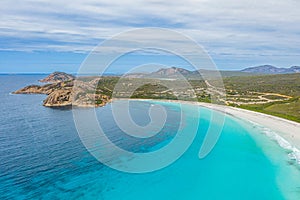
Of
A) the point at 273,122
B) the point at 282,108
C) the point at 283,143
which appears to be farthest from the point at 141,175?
the point at 282,108

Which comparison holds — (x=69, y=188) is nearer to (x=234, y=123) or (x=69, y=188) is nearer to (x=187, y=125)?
(x=187, y=125)

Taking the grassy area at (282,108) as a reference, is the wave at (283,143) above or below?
below

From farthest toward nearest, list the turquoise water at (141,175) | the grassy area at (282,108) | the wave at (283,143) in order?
the grassy area at (282,108) → the wave at (283,143) → the turquoise water at (141,175)

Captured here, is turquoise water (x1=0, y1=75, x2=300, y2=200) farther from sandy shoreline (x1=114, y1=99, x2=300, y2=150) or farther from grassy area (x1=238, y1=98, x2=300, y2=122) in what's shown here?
grassy area (x1=238, y1=98, x2=300, y2=122)

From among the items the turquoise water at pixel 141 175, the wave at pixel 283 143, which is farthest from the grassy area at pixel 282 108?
the turquoise water at pixel 141 175

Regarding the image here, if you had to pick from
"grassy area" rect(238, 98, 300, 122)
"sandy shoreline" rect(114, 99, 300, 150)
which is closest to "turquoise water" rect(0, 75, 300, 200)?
"sandy shoreline" rect(114, 99, 300, 150)

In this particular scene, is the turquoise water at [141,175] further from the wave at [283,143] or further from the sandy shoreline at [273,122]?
the sandy shoreline at [273,122]

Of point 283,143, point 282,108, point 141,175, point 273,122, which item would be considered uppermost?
point 282,108

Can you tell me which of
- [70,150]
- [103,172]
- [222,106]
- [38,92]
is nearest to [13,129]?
[70,150]

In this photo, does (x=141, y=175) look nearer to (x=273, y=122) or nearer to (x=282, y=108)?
(x=273, y=122)

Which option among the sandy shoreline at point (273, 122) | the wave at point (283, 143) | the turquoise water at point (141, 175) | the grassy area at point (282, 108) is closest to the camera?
the turquoise water at point (141, 175)
